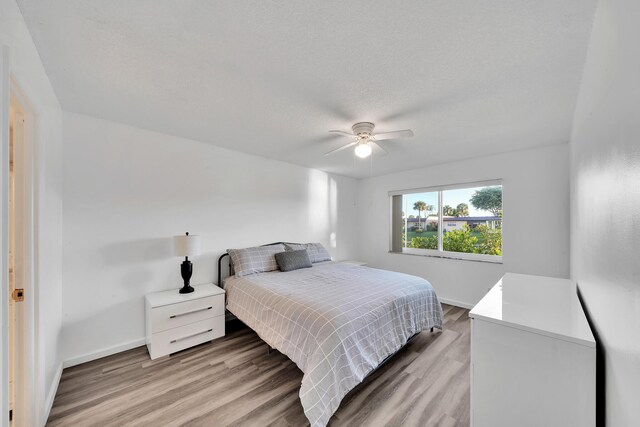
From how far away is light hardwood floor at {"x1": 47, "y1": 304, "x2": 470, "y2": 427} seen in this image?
166cm

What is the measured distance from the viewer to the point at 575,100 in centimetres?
191

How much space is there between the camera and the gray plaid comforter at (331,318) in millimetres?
1626

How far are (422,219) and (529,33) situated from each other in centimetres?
339

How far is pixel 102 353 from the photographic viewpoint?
237 cm

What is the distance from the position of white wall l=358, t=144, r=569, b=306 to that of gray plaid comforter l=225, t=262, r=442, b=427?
1.31 meters

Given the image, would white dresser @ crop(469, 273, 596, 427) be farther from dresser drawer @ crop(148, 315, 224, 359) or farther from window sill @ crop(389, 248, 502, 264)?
dresser drawer @ crop(148, 315, 224, 359)

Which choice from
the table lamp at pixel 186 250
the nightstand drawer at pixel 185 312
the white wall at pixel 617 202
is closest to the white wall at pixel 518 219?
the white wall at pixel 617 202

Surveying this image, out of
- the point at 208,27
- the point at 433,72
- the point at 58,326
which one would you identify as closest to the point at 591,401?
the point at 433,72

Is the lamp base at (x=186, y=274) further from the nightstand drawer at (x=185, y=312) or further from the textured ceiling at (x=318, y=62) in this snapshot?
the textured ceiling at (x=318, y=62)

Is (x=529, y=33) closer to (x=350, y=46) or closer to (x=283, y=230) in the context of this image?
(x=350, y=46)

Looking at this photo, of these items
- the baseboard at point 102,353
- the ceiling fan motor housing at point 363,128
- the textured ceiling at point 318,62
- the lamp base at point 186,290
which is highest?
the textured ceiling at point 318,62

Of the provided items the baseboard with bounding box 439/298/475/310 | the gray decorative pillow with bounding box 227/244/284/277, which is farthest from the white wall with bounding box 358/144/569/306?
the gray decorative pillow with bounding box 227/244/284/277

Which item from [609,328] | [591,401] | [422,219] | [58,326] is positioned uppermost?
[422,219]

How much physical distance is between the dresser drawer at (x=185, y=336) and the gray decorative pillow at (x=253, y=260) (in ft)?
1.92
